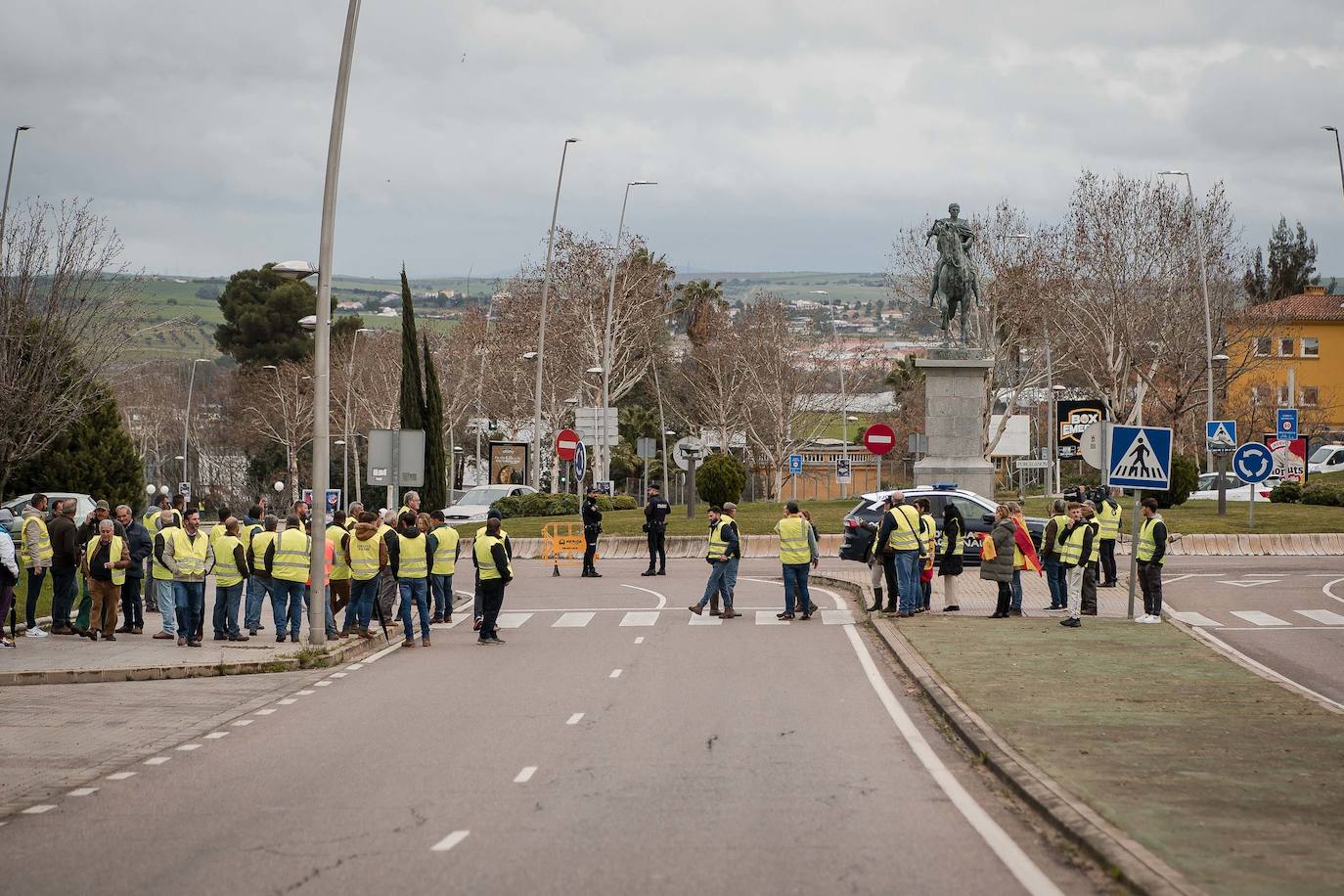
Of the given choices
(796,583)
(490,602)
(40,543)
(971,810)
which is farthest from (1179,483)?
(971,810)

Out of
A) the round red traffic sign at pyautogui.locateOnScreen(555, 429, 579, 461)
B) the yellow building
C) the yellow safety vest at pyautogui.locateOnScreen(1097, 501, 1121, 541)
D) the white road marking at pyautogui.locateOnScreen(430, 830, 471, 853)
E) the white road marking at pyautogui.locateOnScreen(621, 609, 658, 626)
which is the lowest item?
the white road marking at pyautogui.locateOnScreen(621, 609, 658, 626)

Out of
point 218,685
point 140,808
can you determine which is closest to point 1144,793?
point 140,808

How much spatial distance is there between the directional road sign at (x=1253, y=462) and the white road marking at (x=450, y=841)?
26.4 meters

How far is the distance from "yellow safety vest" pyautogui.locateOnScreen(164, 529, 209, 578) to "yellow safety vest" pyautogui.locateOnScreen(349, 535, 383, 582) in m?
1.85

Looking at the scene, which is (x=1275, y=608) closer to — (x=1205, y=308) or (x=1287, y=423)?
(x=1287, y=423)

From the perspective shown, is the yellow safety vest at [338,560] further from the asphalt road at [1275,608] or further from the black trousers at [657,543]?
the black trousers at [657,543]

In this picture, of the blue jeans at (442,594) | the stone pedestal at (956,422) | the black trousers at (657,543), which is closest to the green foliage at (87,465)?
the black trousers at (657,543)

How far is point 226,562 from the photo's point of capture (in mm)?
21562

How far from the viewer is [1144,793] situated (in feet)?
33.0

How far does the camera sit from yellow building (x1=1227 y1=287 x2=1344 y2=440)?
79188 mm

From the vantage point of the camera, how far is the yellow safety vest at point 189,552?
20984mm

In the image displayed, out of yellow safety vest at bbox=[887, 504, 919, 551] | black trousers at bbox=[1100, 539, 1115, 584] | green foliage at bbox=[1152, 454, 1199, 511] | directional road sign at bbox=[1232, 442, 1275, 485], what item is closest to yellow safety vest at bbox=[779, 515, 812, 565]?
yellow safety vest at bbox=[887, 504, 919, 551]

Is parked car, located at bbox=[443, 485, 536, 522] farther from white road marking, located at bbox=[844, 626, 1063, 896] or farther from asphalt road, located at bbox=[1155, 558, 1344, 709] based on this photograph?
white road marking, located at bbox=[844, 626, 1063, 896]

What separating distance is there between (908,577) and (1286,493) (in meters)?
32.8
